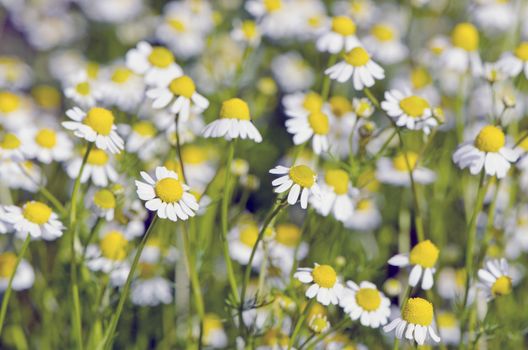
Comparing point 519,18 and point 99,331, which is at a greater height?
point 519,18

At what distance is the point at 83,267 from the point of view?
2.46 metres

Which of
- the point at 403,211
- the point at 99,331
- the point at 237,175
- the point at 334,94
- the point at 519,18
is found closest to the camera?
the point at 99,331

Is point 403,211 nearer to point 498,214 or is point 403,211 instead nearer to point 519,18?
point 498,214

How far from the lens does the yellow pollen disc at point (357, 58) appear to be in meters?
2.46

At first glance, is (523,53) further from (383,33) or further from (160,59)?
(160,59)

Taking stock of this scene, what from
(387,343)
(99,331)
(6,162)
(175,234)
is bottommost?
(387,343)

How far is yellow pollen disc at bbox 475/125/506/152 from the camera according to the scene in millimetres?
2322

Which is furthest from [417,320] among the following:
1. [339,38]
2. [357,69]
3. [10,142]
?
[10,142]

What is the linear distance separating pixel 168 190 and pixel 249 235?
1000mm

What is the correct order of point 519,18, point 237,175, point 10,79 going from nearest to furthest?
point 237,175
point 519,18
point 10,79

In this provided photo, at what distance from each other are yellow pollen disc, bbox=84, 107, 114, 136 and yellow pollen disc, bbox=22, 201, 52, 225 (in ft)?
0.90

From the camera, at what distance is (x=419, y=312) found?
1913 millimetres

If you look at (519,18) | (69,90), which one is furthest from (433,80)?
(69,90)

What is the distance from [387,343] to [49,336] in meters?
1.28
